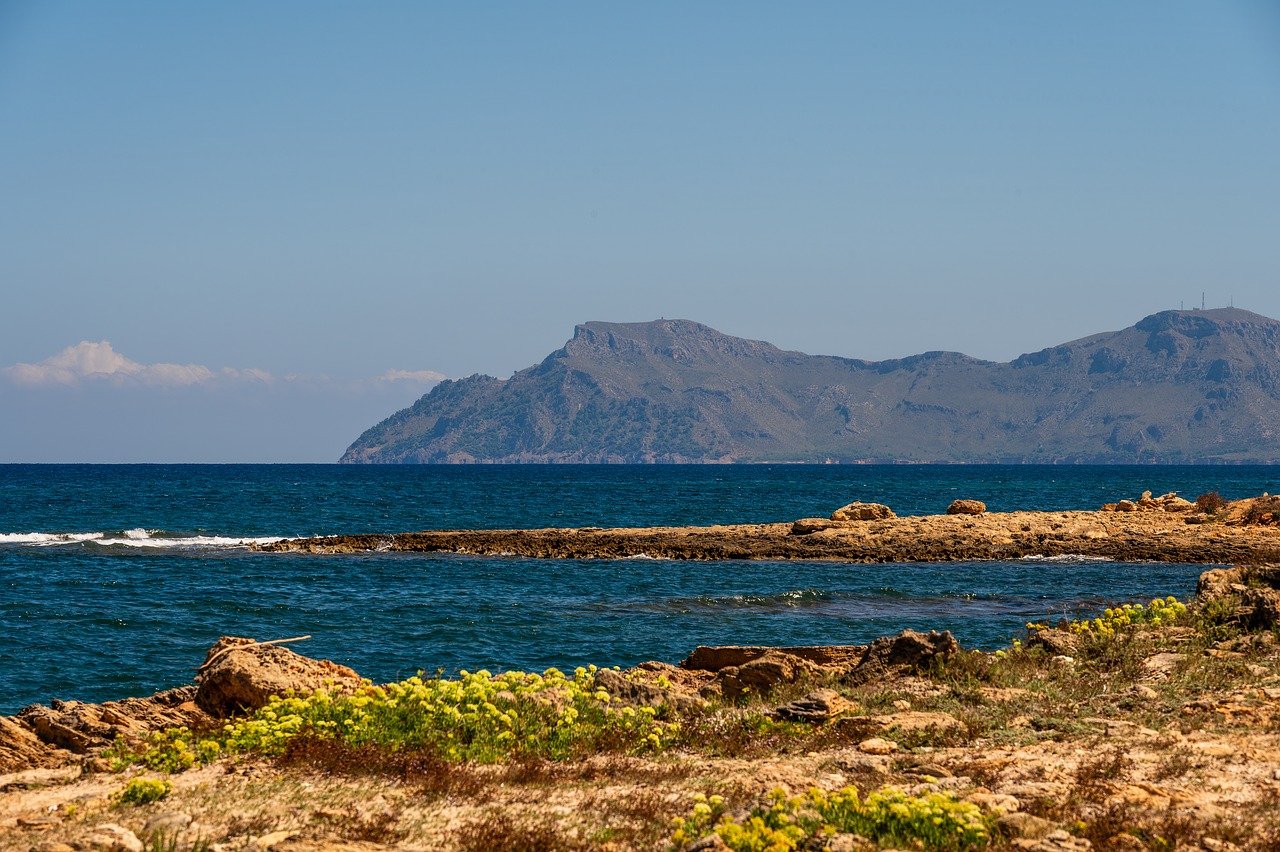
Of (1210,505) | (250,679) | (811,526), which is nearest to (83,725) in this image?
(250,679)

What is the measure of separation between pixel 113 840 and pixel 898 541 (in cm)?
4486

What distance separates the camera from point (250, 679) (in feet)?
46.1

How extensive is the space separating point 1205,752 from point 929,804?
3658mm

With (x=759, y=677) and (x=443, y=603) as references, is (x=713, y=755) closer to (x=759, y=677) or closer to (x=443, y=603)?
(x=759, y=677)

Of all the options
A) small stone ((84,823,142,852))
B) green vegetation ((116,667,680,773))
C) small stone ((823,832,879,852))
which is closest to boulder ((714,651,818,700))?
green vegetation ((116,667,680,773))

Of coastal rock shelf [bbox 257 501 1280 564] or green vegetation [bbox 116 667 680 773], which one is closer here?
green vegetation [bbox 116 667 680 773]

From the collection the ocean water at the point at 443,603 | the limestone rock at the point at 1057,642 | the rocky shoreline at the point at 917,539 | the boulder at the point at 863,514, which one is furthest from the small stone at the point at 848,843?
the boulder at the point at 863,514

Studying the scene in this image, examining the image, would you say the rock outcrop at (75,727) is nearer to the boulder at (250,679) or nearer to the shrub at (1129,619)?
the boulder at (250,679)

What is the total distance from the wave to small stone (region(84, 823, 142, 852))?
4973cm

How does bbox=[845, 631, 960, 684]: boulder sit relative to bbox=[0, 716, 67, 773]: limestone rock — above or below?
above

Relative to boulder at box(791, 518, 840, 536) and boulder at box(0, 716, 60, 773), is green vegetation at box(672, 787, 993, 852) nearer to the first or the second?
boulder at box(0, 716, 60, 773)

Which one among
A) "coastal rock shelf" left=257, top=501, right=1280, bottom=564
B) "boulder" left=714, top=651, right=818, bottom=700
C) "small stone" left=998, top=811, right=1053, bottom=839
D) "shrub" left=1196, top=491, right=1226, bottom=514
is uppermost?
"shrub" left=1196, top=491, right=1226, bottom=514

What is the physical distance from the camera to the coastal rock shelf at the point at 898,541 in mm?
47844

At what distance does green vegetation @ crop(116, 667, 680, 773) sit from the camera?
11.4 metres
